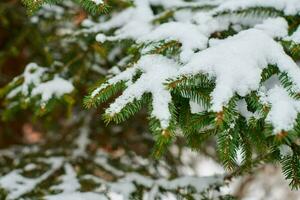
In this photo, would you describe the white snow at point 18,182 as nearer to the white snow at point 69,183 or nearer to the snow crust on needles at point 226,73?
the white snow at point 69,183

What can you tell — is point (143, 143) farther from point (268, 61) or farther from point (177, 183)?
point (268, 61)

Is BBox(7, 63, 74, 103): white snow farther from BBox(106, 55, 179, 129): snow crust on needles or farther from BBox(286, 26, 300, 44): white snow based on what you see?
BBox(286, 26, 300, 44): white snow

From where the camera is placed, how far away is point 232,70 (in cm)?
194

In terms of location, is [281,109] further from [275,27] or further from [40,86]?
[40,86]

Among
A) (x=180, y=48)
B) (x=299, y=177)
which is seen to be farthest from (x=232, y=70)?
(x=299, y=177)

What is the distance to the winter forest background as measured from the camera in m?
1.90

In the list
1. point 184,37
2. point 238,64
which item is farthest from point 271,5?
point 238,64

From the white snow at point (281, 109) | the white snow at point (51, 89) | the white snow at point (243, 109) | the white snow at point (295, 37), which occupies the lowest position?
the white snow at point (281, 109)

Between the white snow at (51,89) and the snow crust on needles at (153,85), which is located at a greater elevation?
the white snow at (51,89)

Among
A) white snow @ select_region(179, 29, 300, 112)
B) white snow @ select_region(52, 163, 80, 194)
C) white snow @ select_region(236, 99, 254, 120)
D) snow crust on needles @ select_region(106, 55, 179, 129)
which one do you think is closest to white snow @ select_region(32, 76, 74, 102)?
white snow @ select_region(52, 163, 80, 194)

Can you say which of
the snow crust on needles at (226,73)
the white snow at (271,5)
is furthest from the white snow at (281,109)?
the white snow at (271,5)

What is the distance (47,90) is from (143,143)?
2004 millimetres

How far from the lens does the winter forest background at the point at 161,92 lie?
1901mm

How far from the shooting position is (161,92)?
1.95 metres
